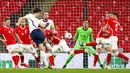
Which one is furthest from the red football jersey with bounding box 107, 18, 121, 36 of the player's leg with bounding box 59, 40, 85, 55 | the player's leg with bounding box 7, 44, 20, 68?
the player's leg with bounding box 7, 44, 20, 68

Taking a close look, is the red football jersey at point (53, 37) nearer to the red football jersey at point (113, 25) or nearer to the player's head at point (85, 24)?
the player's head at point (85, 24)

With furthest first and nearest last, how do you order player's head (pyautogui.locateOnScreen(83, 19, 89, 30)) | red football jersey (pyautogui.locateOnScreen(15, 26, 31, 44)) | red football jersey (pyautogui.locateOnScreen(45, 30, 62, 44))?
player's head (pyautogui.locateOnScreen(83, 19, 89, 30)) < red football jersey (pyautogui.locateOnScreen(15, 26, 31, 44)) < red football jersey (pyautogui.locateOnScreen(45, 30, 62, 44))

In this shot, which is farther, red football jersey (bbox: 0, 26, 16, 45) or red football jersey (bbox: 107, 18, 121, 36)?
red football jersey (bbox: 0, 26, 16, 45)

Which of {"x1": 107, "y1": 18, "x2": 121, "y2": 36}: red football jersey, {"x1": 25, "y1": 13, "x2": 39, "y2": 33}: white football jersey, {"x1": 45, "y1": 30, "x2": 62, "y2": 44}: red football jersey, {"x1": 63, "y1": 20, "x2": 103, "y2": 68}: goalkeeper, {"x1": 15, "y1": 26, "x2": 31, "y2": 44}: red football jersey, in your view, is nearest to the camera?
{"x1": 25, "y1": 13, "x2": 39, "y2": 33}: white football jersey

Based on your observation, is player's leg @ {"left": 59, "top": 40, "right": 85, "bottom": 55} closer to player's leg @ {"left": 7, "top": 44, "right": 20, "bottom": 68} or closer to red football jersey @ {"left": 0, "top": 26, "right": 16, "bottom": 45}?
player's leg @ {"left": 7, "top": 44, "right": 20, "bottom": 68}

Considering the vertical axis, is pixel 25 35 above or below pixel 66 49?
above

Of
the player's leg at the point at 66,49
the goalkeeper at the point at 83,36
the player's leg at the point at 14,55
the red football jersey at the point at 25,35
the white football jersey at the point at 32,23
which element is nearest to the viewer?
the white football jersey at the point at 32,23

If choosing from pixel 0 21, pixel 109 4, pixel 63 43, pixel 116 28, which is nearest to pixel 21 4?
pixel 0 21

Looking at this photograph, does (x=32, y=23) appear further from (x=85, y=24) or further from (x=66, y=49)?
(x=85, y=24)

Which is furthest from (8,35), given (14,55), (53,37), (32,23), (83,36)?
(32,23)

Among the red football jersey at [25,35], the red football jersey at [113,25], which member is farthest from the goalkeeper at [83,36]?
the red football jersey at [113,25]

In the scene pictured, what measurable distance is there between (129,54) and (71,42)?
2.19 m

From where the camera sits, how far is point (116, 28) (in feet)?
55.0

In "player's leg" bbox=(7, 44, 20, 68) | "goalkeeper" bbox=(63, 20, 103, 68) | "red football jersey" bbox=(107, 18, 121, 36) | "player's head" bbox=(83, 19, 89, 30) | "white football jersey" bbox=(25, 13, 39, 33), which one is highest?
"white football jersey" bbox=(25, 13, 39, 33)
